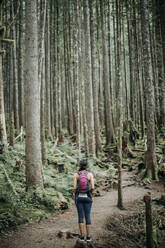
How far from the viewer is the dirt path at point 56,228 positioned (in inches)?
180

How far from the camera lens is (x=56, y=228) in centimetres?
540

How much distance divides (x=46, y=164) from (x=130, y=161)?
17.9ft

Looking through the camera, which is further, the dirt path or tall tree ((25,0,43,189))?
tall tree ((25,0,43,189))

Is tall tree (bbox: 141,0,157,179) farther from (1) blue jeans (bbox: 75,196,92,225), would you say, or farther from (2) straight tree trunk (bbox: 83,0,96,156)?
(1) blue jeans (bbox: 75,196,92,225)

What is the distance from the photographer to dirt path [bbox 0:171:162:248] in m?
4.57

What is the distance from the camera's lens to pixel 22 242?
183 inches

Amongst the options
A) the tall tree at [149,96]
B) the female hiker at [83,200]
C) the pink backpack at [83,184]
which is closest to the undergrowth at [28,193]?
the female hiker at [83,200]

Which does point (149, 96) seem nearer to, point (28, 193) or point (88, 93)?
point (88, 93)

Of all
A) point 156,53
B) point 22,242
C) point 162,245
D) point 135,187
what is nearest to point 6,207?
point 22,242

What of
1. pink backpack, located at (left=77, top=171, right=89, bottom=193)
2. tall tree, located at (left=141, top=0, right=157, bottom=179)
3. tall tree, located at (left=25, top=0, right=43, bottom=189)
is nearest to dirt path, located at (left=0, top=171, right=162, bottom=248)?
pink backpack, located at (left=77, top=171, right=89, bottom=193)

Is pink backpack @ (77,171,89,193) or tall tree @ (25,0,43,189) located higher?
tall tree @ (25,0,43,189)

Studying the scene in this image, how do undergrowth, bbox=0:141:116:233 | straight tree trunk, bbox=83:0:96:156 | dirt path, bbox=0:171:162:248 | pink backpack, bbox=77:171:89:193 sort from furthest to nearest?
1. straight tree trunk, bbox=83:0:96:156
2. undergrowth, bbox=0:141:116:233
3. dirt path, bbox=0:171:162:248
4. pink backpack, bbox=77:171:89:193

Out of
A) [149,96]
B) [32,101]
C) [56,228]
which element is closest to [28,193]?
[56,228]

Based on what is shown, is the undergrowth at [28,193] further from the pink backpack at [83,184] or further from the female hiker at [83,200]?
the pink backpack at [83,184]
